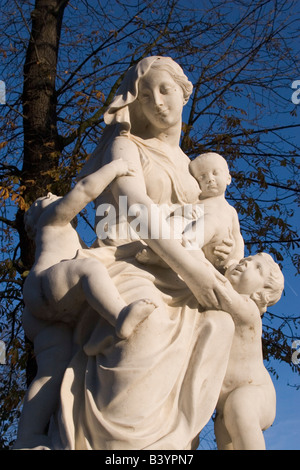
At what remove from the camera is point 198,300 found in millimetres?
4375

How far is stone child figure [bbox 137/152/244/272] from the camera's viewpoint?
15.5ft

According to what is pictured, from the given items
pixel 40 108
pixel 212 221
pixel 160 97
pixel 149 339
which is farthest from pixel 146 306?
pixel 40 108

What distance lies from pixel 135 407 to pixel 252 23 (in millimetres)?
6665

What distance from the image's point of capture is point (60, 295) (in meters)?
4.23

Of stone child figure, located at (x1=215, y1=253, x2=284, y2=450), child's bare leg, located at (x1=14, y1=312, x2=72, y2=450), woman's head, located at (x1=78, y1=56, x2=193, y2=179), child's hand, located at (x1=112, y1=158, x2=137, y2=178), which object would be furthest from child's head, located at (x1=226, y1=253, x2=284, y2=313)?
woman's head, located at (x1=78, y1=56, x2=193, y2=179)

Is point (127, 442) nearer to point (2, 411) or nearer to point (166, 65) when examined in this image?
point (166, 65)

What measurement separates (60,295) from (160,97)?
1.52 metres

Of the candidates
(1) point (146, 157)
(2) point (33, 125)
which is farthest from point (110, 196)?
(2) point (33, 125)

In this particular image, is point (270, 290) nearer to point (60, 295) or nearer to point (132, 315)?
point (132, 315)

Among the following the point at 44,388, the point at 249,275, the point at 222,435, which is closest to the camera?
the point at 44,388

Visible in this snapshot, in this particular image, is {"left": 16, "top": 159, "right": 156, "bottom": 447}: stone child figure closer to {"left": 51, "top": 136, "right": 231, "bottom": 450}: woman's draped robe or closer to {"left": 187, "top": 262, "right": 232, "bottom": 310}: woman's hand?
{"left": 51, "top": 136, "right": 231, "bottom": 450}: woman's draped robe

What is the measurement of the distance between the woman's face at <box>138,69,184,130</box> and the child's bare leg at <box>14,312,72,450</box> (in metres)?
1.52

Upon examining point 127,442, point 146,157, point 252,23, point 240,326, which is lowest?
point 127,442

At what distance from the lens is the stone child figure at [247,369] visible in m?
4.27
